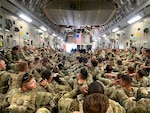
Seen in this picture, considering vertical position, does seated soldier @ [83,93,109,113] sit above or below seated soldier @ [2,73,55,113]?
above

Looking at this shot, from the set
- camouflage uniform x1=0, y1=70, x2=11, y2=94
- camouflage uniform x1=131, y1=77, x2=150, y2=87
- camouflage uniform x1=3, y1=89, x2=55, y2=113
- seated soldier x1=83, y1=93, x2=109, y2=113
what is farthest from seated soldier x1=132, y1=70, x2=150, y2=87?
seated soldier x1=83, y1=93, x2=109, y2=113

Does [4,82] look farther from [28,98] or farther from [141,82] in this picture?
[141,82]

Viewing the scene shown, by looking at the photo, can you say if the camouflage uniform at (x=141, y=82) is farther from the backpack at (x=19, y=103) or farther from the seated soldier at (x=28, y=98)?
the backpack at (x=19, y=103)

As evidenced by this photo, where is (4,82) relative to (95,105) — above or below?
below

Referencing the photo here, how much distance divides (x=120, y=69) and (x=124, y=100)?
394 centimetres

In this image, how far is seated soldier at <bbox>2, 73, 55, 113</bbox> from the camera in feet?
9.92

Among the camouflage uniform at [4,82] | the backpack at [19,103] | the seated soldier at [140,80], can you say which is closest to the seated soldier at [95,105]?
the backpack at [19,103]

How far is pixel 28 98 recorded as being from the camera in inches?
121

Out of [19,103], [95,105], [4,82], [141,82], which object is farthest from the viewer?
[141,82]

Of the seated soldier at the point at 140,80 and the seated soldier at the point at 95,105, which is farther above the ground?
the seated soldier at the point at 95,105

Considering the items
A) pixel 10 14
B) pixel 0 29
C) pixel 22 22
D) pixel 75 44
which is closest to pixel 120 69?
pixel 0 29

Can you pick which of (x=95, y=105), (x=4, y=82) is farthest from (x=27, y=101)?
(x=4, y=82)

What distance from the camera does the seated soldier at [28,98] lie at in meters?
3.02

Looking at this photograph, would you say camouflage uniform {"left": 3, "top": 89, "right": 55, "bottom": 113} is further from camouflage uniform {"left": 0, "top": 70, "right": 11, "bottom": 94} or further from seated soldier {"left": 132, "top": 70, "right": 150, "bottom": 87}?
seated soldier {"left": 132, "top": 70, "right": 150, "bottom": 87}
